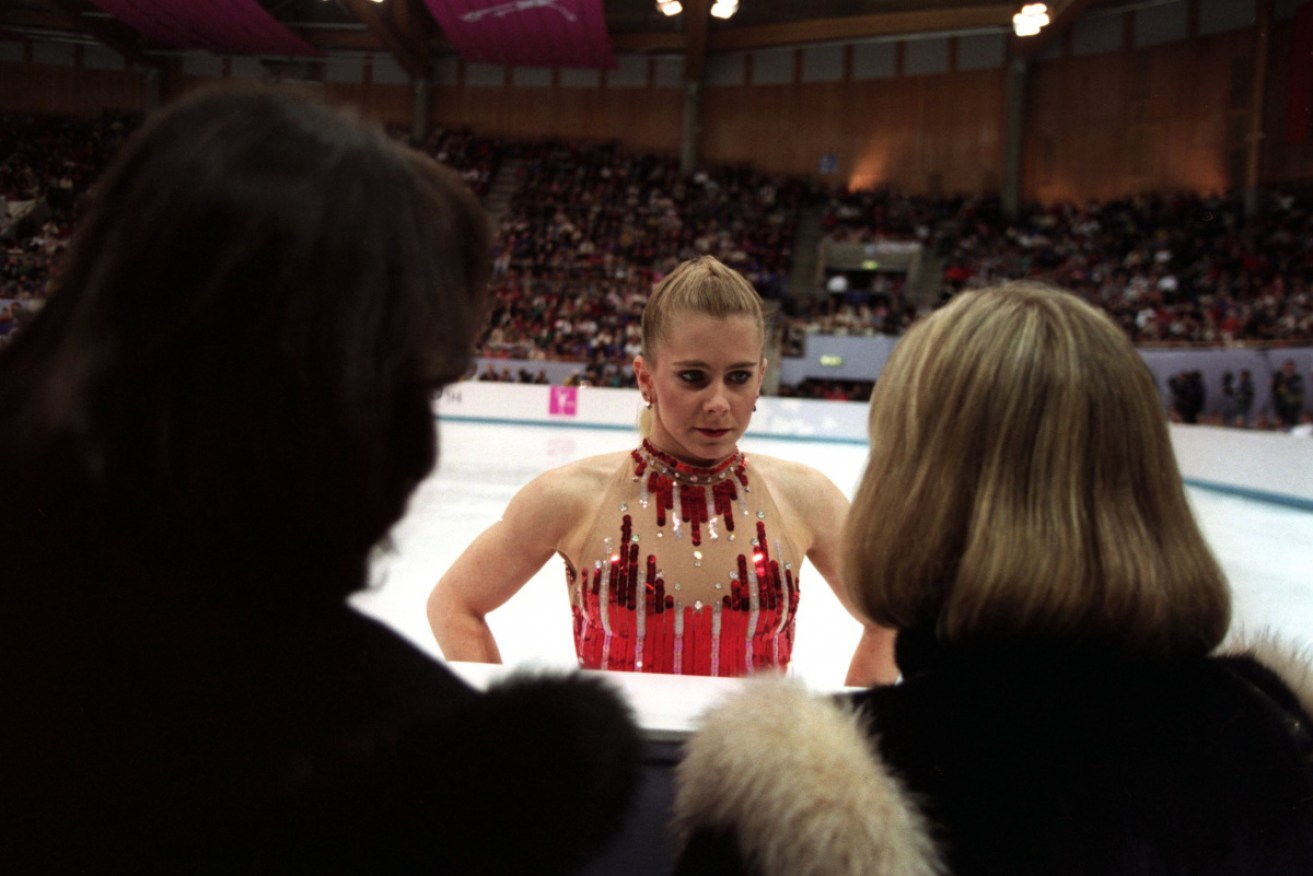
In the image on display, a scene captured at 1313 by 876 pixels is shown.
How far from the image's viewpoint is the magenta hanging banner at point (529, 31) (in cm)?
1744

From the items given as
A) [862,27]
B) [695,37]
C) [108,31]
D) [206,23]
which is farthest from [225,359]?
[862,27]

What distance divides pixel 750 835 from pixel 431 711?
11.4 inches

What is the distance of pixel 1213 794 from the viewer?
2.55 ft

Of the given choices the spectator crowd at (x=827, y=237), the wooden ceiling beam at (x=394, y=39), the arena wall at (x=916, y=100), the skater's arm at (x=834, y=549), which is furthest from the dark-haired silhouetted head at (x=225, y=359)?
the wooden ceiling beam at (x=394, y=39)

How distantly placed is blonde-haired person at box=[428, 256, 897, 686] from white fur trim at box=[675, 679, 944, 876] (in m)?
1.01

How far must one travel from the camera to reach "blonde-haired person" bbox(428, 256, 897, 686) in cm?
181

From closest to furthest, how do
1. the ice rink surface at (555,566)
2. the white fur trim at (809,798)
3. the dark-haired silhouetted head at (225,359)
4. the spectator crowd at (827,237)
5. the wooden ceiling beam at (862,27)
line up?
the dark-haired silhouetted head at (225,359)
the white fur trim at (809,798)
the ice rink surface at (555,566)
the spectator crowd at (827,237)
the wooden ceiling beam at (862,27)

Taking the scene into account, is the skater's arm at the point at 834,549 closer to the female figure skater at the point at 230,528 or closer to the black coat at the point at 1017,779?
the black coat at the point at 1017,779

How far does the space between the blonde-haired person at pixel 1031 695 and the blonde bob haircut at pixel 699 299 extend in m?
1.00

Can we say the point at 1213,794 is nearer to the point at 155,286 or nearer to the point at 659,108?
the point at 155,286

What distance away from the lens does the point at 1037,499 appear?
0.78 m

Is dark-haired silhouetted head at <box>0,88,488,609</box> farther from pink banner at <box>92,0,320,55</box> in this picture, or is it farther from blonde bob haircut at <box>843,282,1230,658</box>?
pink banner at <box>92,0,320,55</box>

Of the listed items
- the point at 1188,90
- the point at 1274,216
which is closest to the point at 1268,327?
the point at 1274,216

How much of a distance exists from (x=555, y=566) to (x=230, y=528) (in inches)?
163
